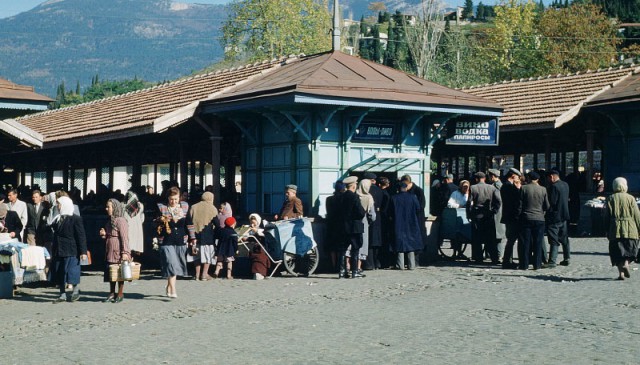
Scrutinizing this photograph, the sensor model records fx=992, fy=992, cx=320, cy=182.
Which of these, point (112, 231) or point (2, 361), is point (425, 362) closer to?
point (2, 361)

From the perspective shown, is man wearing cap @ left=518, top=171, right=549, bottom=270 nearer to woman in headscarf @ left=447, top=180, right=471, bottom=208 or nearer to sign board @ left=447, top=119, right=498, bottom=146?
woman in headscarf @ left=447, top=180, right=471, bottom=208

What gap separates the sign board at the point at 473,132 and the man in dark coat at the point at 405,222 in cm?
274

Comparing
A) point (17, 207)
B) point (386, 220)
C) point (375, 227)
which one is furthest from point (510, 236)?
point (17, 207)

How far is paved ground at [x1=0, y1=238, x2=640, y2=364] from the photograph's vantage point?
9.88m

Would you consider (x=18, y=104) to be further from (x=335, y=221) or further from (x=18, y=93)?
(x=335, y=221)

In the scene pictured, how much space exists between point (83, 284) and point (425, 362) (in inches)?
393

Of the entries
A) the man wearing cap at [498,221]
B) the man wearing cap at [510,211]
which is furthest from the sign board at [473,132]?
the man wearing cap at [510,211]

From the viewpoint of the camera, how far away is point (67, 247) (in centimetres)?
1489

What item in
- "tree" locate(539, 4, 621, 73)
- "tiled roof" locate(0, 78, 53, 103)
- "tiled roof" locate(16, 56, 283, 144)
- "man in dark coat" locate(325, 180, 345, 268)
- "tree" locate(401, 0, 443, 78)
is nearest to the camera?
"man in dark coat" locate(325, 180, 345, 268)

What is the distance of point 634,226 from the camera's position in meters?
15.9

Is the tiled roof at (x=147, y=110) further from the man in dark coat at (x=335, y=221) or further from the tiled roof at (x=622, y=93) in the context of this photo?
the tiled roof at (x=622, y=93)

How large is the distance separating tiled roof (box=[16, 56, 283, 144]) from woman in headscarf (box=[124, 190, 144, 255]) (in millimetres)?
2538

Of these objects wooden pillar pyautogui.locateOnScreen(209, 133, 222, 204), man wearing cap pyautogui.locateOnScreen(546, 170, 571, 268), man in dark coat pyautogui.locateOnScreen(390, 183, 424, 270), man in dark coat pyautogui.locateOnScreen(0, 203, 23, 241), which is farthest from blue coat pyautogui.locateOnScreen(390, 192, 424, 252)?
man in dark coat pyautogui.locateOnScreen(0, 203, 23, 241)

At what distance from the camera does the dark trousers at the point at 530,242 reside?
17.5m
